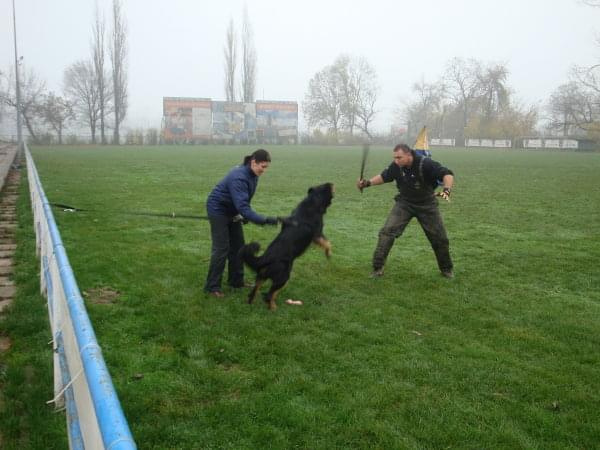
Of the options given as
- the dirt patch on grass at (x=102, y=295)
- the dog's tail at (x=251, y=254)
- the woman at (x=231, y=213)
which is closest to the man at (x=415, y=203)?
the woman at (x=231, y=213)

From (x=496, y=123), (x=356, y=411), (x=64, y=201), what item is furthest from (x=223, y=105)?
(x=356, y=411)

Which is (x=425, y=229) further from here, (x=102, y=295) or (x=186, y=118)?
(x=186, y=118)

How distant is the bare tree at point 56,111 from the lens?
61.6 meters

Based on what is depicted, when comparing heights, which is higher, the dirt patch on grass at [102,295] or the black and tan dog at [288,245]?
the black and tan dog at [288,245]

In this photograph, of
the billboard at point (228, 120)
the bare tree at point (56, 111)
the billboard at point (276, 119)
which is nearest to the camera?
the bare tree at point (56, 111)

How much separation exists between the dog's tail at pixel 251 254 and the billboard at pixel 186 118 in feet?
219

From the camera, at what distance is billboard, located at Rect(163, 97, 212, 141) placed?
2756 inches

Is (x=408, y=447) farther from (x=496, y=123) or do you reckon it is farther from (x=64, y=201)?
(x=496, y=123)

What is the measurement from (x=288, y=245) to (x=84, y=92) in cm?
6948

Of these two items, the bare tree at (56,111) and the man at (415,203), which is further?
the bare tree at (56,111)

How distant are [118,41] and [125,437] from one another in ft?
227

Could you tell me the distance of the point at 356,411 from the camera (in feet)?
12.1

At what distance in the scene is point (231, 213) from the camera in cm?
618

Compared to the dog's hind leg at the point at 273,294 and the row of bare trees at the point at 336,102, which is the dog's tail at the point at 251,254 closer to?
the dog's hind leg at the point at 273,294
